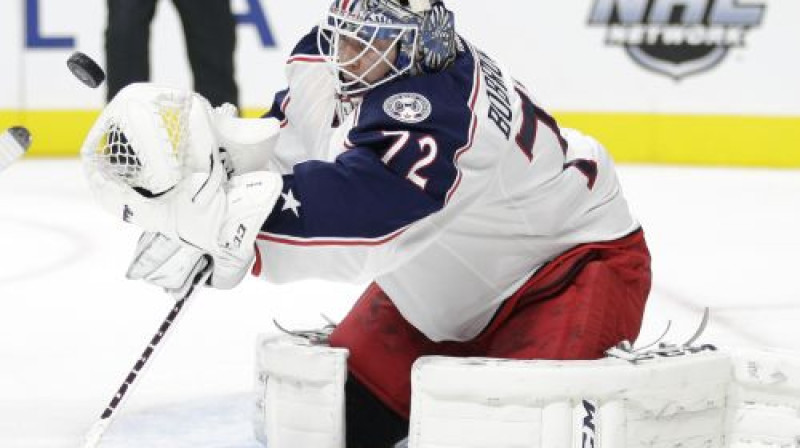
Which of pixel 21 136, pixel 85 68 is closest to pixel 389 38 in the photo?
pixel 85 68

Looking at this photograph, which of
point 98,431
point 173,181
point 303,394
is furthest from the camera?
point 303,394

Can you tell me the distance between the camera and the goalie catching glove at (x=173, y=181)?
1533 mm

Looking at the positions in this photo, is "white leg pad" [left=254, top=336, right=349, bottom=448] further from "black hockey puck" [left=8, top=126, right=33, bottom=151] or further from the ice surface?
"black hockey puck" [left=8, top=126, right=33, bottom=151]

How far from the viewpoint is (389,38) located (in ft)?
5.54

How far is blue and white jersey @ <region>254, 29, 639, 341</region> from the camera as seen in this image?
1599mm

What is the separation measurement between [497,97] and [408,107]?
0.17 m

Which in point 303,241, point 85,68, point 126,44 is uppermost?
point 85,68

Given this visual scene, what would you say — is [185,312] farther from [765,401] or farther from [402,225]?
[765,401]

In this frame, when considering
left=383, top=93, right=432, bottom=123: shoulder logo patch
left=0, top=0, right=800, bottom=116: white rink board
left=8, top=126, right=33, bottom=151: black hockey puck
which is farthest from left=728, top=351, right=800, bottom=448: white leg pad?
left=0, top=0, right=800, bottom=116: white rink board

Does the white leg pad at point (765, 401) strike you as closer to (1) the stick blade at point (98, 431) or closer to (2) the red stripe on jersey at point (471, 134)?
(2) the red stripe on jersey at point (471, 134)

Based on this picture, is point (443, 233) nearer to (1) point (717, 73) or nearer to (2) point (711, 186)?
(2) point (711, 186)

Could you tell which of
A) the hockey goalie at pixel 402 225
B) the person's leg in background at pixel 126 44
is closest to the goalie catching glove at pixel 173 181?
the hockey goalie at pixel 402 225

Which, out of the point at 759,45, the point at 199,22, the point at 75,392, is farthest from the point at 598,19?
the point at 75,392

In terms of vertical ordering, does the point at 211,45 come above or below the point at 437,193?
below
